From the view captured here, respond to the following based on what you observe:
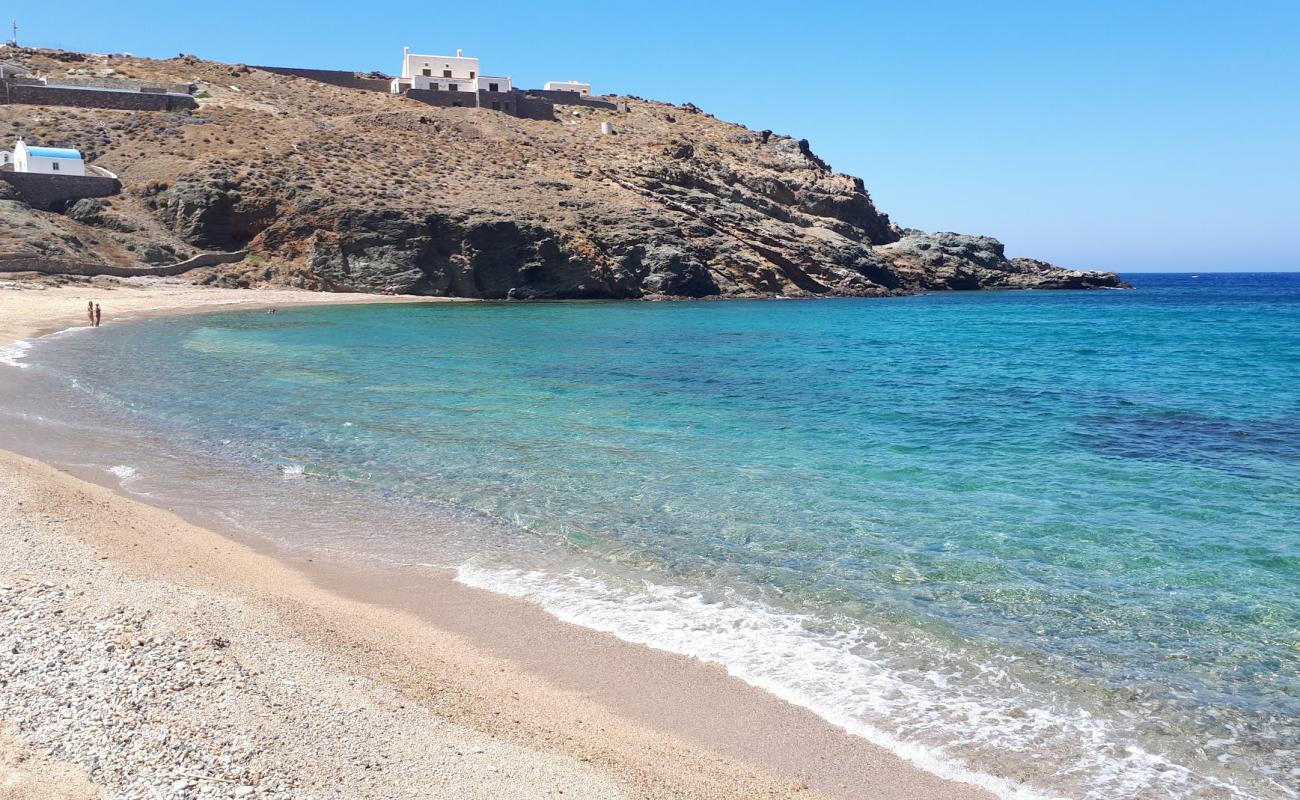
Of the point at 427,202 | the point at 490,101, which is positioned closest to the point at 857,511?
the point at 427,202

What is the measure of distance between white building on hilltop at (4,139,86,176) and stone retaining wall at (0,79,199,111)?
12.3 metres

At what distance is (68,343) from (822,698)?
94.7ft

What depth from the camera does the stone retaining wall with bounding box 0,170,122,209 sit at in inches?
1900

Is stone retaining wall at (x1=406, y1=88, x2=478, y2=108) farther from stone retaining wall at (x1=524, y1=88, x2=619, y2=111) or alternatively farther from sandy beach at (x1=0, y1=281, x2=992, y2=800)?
sandy beach at (x1=0, y1=281, x2=992, y2=800)

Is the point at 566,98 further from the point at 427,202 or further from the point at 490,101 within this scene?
the point at 427,202

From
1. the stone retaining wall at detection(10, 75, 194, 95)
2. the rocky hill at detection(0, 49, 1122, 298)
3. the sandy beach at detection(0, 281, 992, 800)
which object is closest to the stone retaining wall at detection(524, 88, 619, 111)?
the rocky hill at detection(0, 49, 1122, 298)

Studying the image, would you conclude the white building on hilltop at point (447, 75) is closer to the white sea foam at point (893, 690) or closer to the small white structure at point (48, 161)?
the small white structure at point (48, 161)

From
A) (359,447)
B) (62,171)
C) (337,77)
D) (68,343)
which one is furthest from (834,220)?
(359,447)

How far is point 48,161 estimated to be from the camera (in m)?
49.4

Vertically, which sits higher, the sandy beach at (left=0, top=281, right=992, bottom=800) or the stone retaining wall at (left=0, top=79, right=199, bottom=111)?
the stone retaining wall at (left=0, top=79, right=199, bottom=111)

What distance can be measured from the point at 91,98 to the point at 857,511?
68863mm

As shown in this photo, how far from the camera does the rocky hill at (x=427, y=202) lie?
5238 cm

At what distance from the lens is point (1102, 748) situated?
18.5 ft

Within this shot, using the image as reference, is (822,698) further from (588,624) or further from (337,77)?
(337,77)
